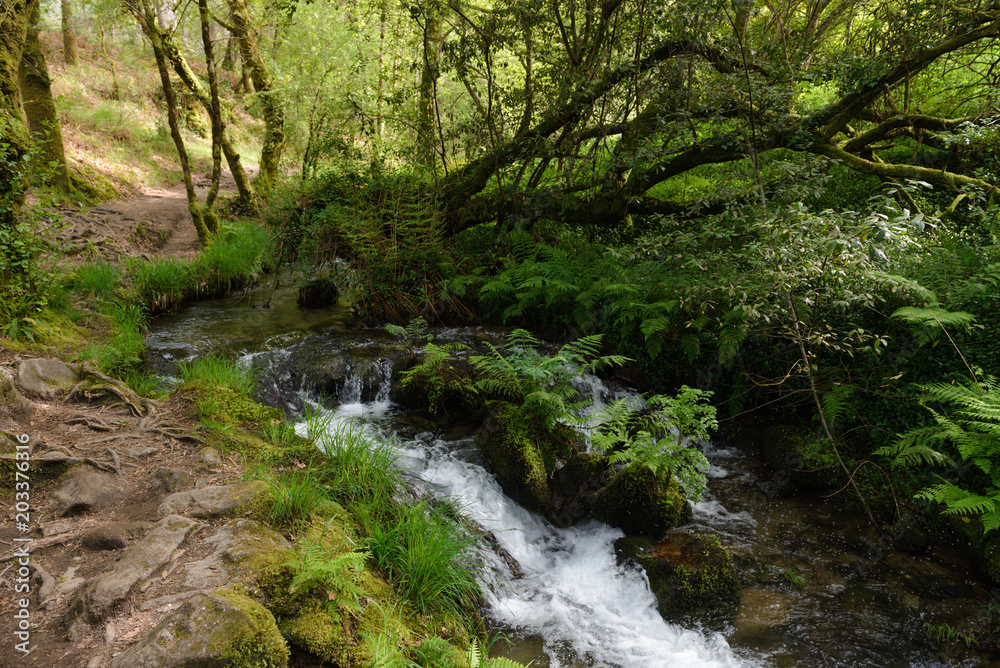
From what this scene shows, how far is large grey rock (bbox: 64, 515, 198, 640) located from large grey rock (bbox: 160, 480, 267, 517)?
0.46 feet

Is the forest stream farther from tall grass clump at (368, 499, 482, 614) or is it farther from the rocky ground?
the rocky ground

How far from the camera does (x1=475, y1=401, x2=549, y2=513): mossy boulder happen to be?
5168mm

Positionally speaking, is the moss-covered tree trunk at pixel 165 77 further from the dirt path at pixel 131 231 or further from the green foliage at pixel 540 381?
the green foliage at pixel 540 381

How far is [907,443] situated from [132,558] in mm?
6402

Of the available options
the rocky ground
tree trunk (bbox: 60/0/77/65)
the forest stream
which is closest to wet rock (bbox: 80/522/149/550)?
the rocky ground

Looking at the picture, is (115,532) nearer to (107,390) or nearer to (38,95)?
(107,390)

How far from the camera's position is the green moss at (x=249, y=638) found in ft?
8.19

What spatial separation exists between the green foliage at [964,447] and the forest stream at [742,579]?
2.36 feet

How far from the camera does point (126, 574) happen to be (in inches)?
112

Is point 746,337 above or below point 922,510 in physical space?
above

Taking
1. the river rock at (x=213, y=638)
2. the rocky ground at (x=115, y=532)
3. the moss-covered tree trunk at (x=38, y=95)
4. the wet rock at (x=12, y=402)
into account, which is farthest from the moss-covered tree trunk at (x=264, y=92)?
the river rock at (x=213, y=638)

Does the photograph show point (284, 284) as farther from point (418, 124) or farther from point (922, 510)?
point (922, 510)

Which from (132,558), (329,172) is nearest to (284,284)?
(329,172)

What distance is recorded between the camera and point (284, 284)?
10828 millimetres
